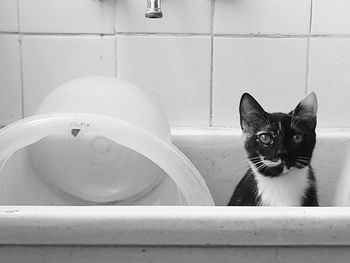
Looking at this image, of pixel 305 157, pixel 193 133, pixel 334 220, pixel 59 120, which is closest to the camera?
pixel 334 220

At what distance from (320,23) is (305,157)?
0.36 m

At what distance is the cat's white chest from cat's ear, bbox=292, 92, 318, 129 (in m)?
0.08

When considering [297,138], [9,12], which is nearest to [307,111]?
[297,138]

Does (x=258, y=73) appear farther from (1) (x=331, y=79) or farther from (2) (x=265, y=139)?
(2) (x=265, y=139)

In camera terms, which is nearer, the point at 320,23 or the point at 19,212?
the point at 19,212

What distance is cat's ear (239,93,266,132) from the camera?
85 centimetres

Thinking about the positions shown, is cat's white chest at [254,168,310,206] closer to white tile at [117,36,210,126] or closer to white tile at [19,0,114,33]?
white tile at [117,36,210,126]

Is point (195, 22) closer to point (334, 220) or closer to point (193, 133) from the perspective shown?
point (193, 133)

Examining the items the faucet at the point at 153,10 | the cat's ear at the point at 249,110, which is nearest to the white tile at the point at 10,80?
the faucet at the point at 153,10

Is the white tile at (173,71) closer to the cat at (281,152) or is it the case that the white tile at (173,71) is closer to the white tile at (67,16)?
the white tile at (67,16)

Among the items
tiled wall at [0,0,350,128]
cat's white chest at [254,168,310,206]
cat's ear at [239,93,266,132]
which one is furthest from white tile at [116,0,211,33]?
cat's white chest at [254,168,310,206]

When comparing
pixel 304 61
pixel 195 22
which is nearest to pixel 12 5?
pixel 195 22

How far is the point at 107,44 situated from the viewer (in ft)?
3.55

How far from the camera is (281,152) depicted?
0.82 m
